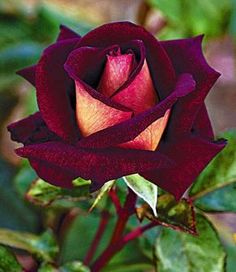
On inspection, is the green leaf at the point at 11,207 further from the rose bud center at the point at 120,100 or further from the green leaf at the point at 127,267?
the rose bud center at the point at 120,100

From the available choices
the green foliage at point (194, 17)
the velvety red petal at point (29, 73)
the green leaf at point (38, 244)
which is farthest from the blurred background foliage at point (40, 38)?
the velvety red petal at point (29, 73)

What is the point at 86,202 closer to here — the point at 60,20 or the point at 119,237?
the point at 119,237

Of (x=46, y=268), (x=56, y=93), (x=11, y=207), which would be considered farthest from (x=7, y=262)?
(x=11, y=207)

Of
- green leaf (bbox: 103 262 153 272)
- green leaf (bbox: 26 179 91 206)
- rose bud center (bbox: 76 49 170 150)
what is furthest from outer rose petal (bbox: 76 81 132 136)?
green leaf (bbox: 103 262 153 272)

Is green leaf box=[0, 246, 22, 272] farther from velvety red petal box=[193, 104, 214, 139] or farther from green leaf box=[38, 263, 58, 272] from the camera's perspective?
velvety red petal box=[193, 104, 214, 139]

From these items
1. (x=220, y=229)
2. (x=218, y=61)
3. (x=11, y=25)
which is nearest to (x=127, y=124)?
(x=220, y=229)

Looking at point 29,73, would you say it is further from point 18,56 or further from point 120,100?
point 18,56
